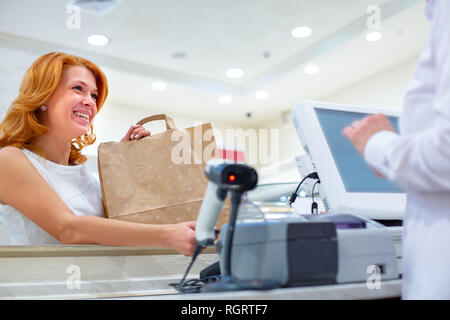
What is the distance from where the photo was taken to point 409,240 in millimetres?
625

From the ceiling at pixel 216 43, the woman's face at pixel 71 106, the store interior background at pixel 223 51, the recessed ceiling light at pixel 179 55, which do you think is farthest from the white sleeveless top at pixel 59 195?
the recessed ceiling light at pixel 179 55

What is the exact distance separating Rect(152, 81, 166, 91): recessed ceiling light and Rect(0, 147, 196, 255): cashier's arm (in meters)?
4.40

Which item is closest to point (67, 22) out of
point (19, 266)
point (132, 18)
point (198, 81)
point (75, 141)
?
point (132, 18)

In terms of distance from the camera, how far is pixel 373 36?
14.5 feet

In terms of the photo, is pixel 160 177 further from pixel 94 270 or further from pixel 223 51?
pixel 223 51

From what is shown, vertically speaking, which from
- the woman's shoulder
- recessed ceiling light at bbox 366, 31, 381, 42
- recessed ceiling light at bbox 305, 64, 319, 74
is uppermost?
recessed ceiling light at bbox 366, 31, 381, 42

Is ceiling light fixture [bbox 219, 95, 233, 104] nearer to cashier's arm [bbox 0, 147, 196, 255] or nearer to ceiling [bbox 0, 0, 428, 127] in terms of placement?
ceiling [bbox 0, 0, 428, 127]

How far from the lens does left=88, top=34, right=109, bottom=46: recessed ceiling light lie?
4.49 m

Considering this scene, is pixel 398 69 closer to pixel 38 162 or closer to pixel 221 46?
pixel 221 46

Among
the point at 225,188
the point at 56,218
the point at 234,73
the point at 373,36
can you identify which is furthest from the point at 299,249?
the point at 234,73

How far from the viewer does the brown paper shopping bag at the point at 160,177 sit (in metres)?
1.09

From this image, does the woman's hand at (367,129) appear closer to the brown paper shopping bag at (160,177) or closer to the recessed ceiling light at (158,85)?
the brown paper shopping bag at (160,177)

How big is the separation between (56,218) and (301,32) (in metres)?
3.90

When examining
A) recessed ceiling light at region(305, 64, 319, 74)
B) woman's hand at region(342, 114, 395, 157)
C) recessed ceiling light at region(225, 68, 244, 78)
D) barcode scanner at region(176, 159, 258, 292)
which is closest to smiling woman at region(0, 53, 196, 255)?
barcode scanner at region(176, 159, 258, 292)
